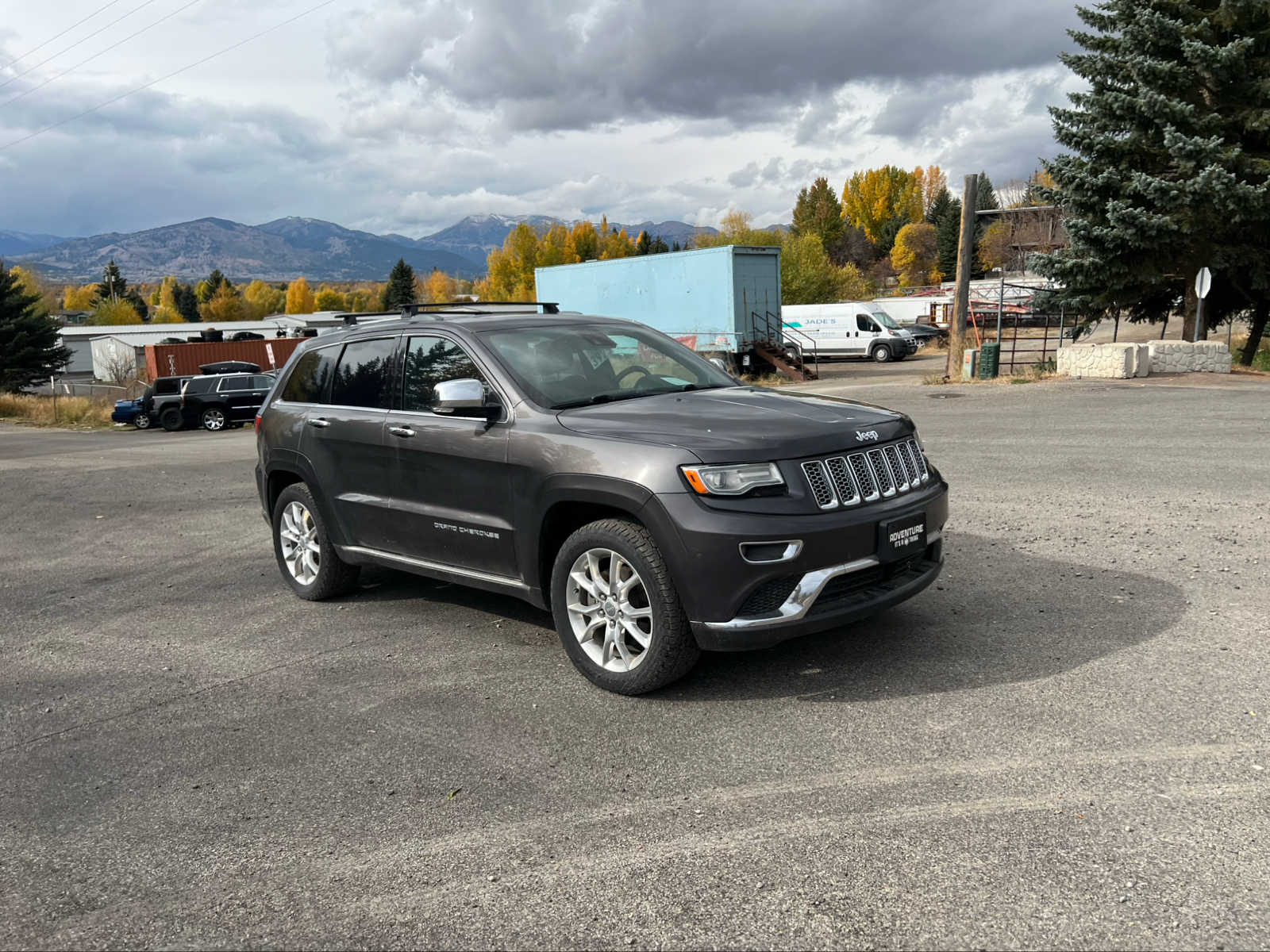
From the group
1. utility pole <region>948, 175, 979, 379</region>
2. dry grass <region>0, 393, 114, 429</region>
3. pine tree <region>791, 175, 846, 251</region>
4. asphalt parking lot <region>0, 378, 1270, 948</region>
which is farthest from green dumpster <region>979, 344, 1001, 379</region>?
pine tree <region>791, 175, 846, 251</region>

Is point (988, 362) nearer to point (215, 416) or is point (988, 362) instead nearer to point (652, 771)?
point (215, 416)

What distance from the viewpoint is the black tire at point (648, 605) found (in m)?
4.29

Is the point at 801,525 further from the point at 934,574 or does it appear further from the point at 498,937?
the point at 498,937

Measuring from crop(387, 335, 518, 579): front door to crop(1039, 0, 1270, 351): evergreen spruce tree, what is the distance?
2181 centimetres

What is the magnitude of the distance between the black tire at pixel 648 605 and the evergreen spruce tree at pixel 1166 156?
22.3 metres

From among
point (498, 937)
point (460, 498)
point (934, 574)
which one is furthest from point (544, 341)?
point (498, 937)

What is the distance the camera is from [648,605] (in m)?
4.44

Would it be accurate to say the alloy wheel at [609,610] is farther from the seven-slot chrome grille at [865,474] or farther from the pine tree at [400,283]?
the pine tree at [400,283]

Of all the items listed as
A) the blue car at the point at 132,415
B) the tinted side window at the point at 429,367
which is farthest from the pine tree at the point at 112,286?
the tinted side window at the point at 429,367

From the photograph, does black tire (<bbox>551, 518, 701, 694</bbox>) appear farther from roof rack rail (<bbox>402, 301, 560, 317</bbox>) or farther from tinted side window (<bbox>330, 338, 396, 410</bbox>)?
roof rack rail (<bbox>402, 301, 560, 317</bbox>)

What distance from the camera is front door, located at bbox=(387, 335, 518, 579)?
501 cm

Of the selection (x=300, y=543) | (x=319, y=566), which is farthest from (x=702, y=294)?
(x=319, y=566)

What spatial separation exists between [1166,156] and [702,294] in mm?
12350

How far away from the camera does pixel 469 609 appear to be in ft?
20.3
